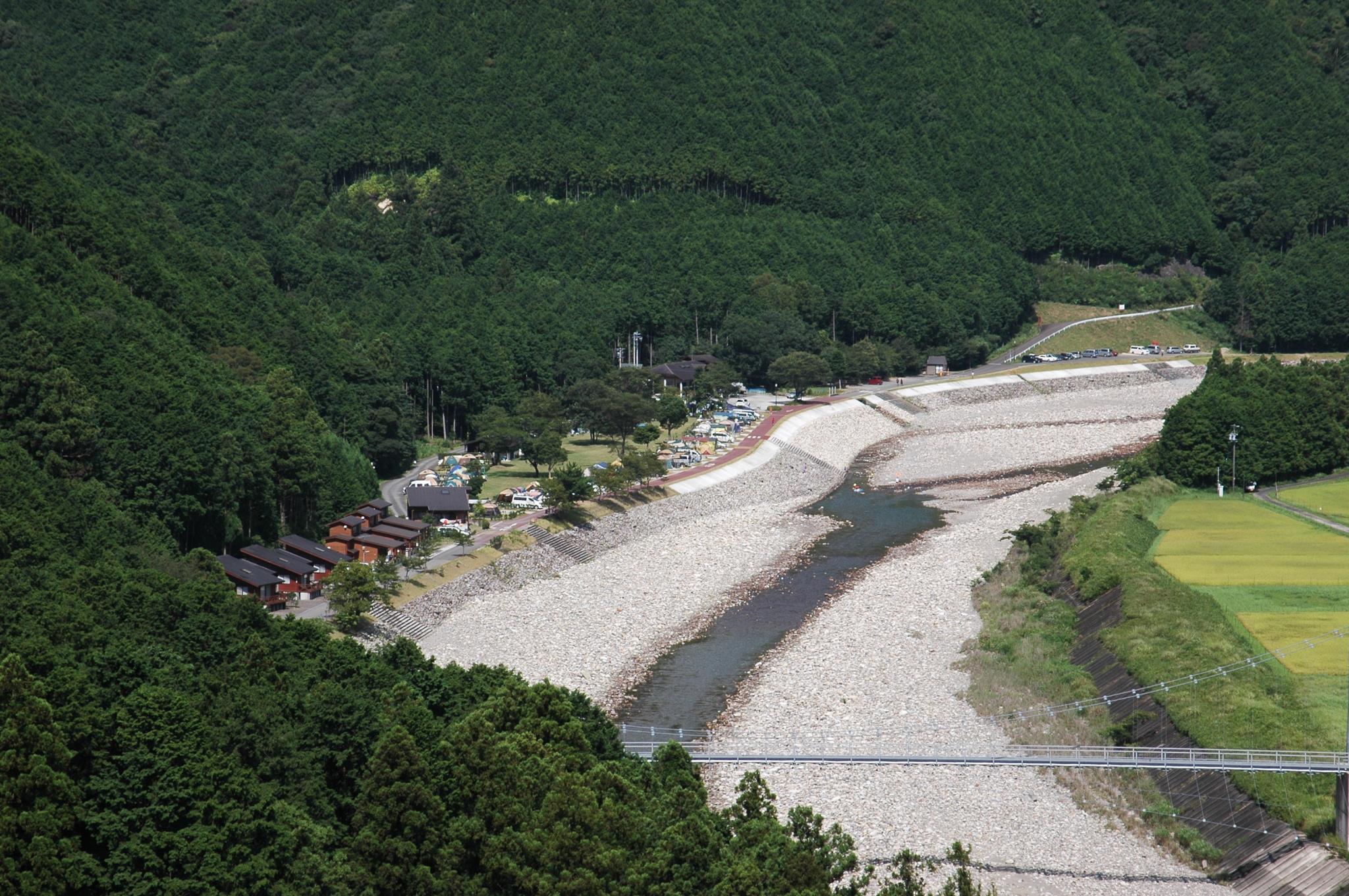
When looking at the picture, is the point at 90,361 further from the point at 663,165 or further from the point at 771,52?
the point at 771,52

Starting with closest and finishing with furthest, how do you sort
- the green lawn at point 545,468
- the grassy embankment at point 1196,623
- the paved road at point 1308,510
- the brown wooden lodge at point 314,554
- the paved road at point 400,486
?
the grassy embankment at point 1196,623 → the brown wooden lodge at point 314,554 → the paved road at point 1308,510 → the paved road at point 400,486 → the green lawn at point 545,468

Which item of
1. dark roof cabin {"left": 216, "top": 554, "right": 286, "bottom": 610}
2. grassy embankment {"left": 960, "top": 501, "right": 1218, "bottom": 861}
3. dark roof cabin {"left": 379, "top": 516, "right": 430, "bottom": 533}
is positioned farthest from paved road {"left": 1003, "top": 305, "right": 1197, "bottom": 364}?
dark roof cabin {"left": 216, "top": 554, "right": 286, "bottom": 610}

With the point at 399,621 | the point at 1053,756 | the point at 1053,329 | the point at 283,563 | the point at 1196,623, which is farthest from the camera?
the point at 1053,329

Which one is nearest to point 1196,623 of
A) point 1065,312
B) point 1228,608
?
point 1228,608

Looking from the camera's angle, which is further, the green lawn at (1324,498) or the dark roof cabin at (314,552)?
the green lawn at (1324,498)

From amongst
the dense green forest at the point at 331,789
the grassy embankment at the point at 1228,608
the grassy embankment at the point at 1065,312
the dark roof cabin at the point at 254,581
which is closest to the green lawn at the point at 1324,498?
the grassy embankment at the point at 1228,608

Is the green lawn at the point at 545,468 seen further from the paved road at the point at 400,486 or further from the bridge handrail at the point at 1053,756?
the bridge handrail at the point at 1053,756

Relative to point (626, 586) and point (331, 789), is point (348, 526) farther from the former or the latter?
point (331, 789)
